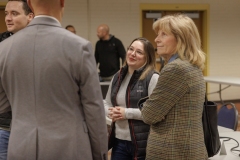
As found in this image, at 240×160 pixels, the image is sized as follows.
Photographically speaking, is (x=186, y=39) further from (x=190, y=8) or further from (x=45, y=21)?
(x=190, y=8)

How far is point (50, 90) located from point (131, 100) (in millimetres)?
1156

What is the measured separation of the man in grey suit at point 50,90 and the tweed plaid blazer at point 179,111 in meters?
0.54

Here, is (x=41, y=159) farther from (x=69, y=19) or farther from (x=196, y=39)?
(x=69, y=19)

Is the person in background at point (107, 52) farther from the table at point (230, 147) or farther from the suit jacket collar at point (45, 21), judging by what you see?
the suit jacket collar at point (45, 21)

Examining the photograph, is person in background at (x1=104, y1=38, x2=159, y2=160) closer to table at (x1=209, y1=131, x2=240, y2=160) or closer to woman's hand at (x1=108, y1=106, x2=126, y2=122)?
woman's hand at (x1=108, y1=106, x2=126, y2=122)

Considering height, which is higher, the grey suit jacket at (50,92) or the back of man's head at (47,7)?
the back of man's head at (47,7)

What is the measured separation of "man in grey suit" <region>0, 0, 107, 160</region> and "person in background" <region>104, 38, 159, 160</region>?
0.99 metres

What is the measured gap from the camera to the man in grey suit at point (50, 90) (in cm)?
152

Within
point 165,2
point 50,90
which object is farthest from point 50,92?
point 165,2

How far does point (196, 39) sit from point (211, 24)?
7682 millimetres

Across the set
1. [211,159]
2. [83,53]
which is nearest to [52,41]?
[83,53]

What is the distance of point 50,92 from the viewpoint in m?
1.53

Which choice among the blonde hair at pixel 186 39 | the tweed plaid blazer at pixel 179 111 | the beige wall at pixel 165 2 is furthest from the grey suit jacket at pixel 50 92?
the beige wall at pixel 165 2

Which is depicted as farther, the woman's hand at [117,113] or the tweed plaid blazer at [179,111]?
the woman's hand at [117,113]
